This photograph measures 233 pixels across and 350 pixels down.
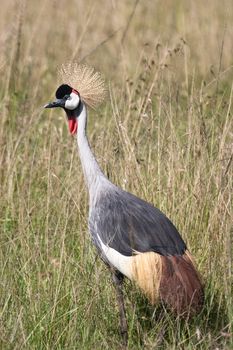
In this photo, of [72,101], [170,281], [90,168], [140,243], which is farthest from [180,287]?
[72,101]

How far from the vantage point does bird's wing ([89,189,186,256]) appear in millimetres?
4312

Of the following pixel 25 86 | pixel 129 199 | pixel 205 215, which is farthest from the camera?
pixel 25 86

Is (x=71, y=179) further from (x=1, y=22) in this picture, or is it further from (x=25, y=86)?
(x=1, y=22)

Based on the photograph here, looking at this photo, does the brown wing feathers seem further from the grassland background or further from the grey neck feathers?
the grey neck feathers

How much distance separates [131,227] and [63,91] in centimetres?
65

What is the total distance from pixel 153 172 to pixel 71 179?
18.2 inches

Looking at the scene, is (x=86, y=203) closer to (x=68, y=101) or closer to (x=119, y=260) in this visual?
(x=68, y=101)

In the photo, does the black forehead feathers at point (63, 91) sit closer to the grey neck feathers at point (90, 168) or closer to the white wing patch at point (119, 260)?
the grey neck feathers at point (90, 168)

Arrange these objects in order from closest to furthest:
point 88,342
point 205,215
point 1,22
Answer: point 88,342 < point 205,215 < point 1,22

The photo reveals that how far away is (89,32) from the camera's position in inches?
333

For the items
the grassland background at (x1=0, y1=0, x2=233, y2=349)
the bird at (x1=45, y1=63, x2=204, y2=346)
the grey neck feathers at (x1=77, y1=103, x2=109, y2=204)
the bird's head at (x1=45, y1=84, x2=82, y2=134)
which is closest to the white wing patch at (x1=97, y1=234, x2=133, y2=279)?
the bird at (x1=45, y1=63, x2=204, y2=346)

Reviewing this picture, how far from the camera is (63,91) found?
15.1ft

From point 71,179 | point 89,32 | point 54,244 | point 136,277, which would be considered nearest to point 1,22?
point 89,32

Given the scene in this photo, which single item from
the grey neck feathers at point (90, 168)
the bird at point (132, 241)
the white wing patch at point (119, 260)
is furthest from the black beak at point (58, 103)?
the white wing patch at point (119, 260)
